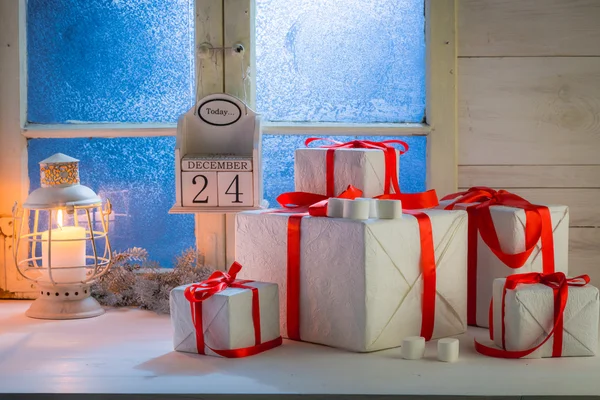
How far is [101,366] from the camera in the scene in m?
1.50

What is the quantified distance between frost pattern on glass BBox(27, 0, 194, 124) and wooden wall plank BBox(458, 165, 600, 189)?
725 mm

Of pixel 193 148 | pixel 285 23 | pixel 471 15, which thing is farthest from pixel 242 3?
pixel 471 15

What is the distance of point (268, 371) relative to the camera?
4.77 feet

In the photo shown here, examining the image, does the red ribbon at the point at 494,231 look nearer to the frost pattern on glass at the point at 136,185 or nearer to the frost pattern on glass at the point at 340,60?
the frost pattern on glass at the point at 340,60

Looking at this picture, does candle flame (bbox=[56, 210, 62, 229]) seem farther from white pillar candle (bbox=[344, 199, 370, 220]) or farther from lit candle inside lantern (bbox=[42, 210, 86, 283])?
white pillar candle (bbox=[344, 199, 370, 220])

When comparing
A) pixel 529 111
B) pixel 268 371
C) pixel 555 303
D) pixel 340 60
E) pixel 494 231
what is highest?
pixel 340 60

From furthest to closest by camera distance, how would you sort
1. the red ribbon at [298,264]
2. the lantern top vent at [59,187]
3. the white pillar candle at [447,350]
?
the lantern top vent at [59,187]
the red ribbon at [298,264]
the white pillar candle at [447,350]

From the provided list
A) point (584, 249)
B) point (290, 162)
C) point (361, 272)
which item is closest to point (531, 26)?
point (584, 249)

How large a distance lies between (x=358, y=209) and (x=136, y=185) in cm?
77

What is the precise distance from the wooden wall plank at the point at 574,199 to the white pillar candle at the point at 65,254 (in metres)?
1.05

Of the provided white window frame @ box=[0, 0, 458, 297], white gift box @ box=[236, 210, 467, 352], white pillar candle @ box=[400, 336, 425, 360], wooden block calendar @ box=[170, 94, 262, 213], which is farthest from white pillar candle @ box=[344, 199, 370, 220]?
white window frame @ box=[0, 0, 458, 297]

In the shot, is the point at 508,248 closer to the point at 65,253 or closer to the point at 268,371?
the point at 268,371

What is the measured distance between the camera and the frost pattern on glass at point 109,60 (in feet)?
6.91

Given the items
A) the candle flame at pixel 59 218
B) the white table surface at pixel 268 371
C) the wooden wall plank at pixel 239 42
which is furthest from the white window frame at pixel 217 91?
the white table surface at pixel 268 371
